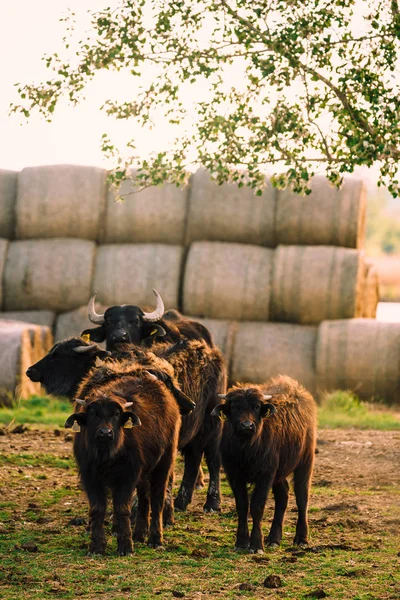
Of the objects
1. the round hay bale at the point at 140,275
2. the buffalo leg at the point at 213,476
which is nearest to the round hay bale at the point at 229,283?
the round hay bale at the point at 140,275

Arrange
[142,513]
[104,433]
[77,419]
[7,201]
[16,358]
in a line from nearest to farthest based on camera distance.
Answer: [104,433], [77,419], [142,513], [16,358], [7,201]

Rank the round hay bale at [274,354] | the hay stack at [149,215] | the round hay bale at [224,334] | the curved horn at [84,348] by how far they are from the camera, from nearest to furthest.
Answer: the curved horn at [84,348]
the round hay bale at [274,354]
the round hay bale at [224,334]
the hay stack at [149,215]

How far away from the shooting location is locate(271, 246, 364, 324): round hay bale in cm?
1839

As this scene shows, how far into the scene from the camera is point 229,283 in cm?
1889

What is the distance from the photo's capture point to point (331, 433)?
15648 millimetres

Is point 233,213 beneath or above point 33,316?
above

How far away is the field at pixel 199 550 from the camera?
24.2 feet

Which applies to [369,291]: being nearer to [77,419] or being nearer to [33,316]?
[33,316]

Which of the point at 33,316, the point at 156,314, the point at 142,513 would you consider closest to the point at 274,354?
the point at 33,316

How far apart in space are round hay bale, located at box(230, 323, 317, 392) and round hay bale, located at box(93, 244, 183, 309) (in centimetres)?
163

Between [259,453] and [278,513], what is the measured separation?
71 cm

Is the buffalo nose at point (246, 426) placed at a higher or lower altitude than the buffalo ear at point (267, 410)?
lower

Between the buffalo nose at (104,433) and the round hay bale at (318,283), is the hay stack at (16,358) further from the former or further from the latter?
the buffalo nose at (104,433)

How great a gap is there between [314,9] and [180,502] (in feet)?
17.9
